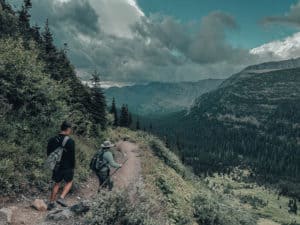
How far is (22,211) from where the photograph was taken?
15.2 m

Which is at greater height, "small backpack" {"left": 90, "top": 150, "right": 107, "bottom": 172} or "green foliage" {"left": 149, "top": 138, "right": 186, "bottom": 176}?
"small backpack" {"left": 90, "top": 150, "right": 107, "bottom": 172}

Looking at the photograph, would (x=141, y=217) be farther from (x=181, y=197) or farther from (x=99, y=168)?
(x=181, y=197)

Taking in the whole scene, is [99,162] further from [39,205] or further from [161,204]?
[161,204]

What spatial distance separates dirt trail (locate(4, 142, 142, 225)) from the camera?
1417 cm

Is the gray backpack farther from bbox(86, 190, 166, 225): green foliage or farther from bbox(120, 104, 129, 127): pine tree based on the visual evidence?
bbox(120, 104, 129, 127): pine tree

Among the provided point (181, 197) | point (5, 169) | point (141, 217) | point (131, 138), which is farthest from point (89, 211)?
point (131, 138)

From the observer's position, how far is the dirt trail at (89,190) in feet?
46.5

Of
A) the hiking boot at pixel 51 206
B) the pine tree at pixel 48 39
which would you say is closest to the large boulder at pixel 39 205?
the hiking boot at pixel 51 206

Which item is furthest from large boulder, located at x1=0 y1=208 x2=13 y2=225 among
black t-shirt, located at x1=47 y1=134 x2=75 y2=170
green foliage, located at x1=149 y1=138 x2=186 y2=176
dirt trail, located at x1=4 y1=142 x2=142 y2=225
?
green foliage, located at x1=149 y1=138 x2=186 y2=176

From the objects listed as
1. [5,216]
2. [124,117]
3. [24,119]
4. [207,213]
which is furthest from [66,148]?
[124,117]

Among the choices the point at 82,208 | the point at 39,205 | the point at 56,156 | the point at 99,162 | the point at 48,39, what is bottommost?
the point at 39,205

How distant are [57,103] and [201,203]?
1136 centimetres

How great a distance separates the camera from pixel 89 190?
22266 millimetres

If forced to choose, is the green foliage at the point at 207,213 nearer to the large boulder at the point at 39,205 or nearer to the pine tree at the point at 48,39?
the large boulder at the point at 39,205
